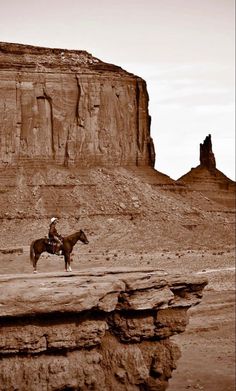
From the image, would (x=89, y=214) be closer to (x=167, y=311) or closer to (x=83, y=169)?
(x=83, y=169)

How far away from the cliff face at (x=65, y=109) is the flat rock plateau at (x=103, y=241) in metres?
0.14

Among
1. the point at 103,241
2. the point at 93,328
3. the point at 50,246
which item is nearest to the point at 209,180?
the point at 103,241

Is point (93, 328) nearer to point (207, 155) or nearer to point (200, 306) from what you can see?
point (200, 306)

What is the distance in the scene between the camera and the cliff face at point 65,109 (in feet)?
292

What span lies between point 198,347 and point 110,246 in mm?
38751

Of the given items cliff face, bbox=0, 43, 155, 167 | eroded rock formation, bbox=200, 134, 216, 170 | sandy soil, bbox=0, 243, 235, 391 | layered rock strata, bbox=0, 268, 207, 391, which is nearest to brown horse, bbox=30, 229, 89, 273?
sandy soil, bbox=0, 243, 235, 391

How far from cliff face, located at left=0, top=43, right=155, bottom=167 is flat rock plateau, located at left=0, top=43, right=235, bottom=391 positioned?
0.46 ft

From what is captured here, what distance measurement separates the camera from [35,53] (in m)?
91.6

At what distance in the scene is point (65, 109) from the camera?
94.1 meters

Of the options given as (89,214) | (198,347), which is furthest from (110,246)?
(198,347)

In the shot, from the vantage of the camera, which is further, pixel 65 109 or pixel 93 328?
pixel 65 109

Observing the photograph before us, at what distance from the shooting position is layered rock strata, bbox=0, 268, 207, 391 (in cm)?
1364

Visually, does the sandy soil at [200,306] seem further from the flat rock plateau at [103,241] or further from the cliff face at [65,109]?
the cliff face at [65,109]

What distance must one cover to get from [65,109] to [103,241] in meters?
24.5
